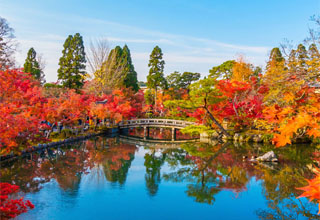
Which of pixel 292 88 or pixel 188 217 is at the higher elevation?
pixel 292 88

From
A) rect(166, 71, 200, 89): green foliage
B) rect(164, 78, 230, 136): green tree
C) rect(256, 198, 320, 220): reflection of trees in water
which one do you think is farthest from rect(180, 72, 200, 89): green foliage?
rect(256, 198, 320, 220): reflection of trees in water

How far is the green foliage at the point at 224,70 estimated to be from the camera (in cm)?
3284

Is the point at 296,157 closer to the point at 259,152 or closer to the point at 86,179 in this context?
the point at 259,152

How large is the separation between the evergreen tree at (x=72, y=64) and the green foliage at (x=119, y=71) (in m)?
3.05

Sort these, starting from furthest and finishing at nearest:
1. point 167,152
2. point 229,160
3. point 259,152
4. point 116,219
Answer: point 167,152, point 259,152, point 229,160, point 116,219

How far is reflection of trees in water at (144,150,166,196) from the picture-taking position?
9.93 meters

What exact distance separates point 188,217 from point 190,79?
104ft

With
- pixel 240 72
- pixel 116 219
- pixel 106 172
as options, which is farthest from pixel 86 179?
pixel 240 72

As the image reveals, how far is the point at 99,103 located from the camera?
24.0 m

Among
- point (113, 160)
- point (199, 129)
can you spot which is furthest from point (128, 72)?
point (113, 160)

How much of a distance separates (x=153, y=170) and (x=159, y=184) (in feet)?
7.50

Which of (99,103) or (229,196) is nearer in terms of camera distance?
(229,196)

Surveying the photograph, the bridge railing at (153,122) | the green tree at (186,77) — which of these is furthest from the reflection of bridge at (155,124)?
the green tree at (186,77)

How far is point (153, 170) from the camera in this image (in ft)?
41.4
